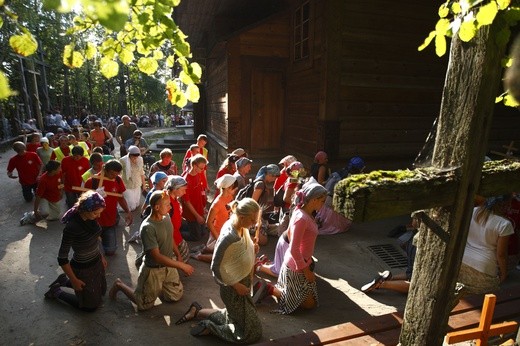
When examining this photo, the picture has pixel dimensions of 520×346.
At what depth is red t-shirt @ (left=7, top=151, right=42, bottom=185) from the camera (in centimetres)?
786

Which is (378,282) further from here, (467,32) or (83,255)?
(83,255)

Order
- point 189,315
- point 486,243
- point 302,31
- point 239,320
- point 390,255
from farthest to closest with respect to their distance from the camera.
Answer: point 302,31, point 390,255, point 189,315, point 486,243, point 239,320

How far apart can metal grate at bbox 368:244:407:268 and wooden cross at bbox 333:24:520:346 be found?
3.91 m

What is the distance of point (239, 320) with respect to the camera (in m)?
3.44

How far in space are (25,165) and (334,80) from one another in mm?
7943

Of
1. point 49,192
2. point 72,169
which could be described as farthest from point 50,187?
point 72,169

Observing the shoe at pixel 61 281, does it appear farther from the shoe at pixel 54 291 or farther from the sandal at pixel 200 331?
the sandal at pixel 200 331

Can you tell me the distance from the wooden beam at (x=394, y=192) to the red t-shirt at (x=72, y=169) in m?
6.70

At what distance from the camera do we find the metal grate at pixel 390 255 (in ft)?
18.4

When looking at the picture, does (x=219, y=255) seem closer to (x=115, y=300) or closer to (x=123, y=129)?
(x=115, y=300)

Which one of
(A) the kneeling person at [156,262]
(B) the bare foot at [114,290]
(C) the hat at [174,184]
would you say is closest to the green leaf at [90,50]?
(A) the kneeling person at [156,262]

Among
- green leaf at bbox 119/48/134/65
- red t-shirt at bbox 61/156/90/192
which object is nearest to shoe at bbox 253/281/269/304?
green leaf at bbox 119/48/134/65

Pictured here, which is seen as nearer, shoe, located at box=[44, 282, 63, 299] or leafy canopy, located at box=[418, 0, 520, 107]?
leafy canopy, located at box=[418, 0, 520, 107]

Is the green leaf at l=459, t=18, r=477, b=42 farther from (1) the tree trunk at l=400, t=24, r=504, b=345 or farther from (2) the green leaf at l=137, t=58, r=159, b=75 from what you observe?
(2) the green leaf at l=137, t=58, r=159, b=75
